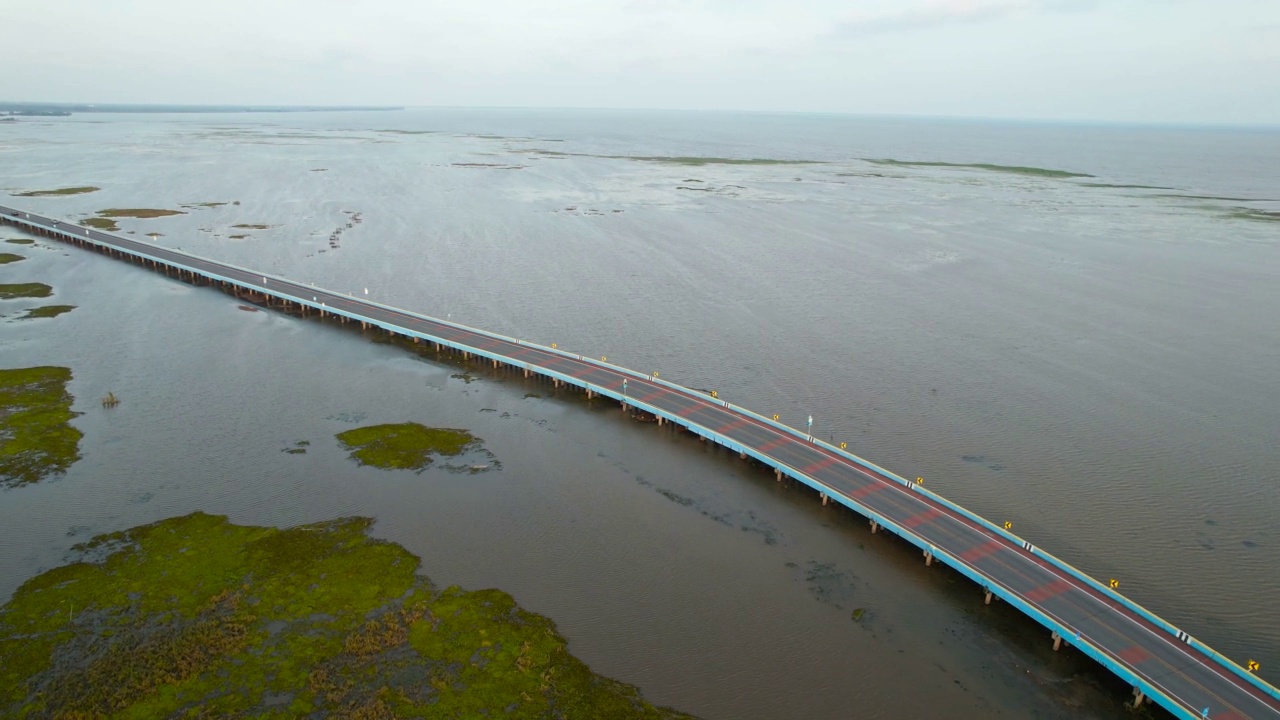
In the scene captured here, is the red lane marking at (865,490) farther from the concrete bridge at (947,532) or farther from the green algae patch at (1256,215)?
the green algae patch at (1256,215)

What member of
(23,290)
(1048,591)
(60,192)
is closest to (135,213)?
(60,192)

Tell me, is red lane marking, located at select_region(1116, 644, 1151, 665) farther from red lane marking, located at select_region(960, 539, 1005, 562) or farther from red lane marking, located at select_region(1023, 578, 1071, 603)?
red lane marking, located at select_region(960, 539, 1005, 562)

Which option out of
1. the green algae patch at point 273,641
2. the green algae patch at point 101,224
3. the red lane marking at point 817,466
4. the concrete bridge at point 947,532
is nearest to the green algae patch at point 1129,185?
the concrete bridge at point 947,532

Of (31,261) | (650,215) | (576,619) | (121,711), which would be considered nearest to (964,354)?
(576,619)

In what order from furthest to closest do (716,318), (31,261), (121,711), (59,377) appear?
(31,261)
(716,318)
(59,377)
(121,711)

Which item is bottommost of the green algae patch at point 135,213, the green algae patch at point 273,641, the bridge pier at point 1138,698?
the green algae patch at point 273,641

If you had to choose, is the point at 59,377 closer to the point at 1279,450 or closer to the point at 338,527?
the point at 338,527

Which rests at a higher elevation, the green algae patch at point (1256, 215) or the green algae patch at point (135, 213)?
the green algae patch at point (1256, 215)
